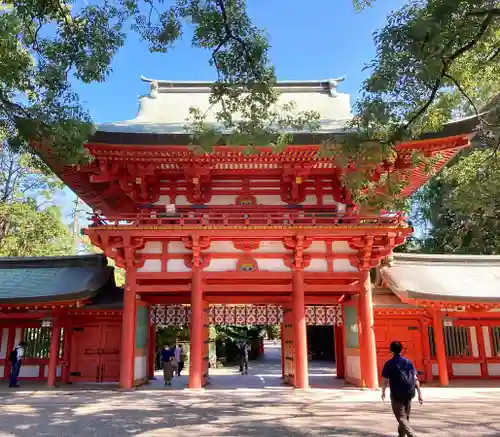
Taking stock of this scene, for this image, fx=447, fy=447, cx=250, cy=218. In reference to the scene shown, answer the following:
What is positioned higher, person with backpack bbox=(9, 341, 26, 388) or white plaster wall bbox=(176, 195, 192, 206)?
white plaster wall bbox=(176, 195, 192, 206)

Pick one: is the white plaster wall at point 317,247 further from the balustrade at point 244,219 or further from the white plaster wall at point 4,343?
the white plaster wall at point 4,343

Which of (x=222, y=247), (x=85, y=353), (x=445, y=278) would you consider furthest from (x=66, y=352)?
(x=445, y=278)

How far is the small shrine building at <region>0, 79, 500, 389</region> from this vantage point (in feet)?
38.6

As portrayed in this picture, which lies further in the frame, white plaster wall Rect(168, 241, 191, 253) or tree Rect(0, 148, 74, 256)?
tree Rect(0, 148, 74, 256)

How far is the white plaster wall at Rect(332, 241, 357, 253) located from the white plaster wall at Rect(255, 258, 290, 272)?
1.48 metres

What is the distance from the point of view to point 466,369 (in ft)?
47.0

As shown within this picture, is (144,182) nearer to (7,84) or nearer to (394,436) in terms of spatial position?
(7,84)

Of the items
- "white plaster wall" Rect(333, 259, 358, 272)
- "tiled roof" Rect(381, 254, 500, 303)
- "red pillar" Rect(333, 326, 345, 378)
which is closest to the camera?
"white plaster wall" Rect(333, 259, 358, 272)

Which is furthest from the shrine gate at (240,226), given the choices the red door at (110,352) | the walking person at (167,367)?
the red door at (110,352)

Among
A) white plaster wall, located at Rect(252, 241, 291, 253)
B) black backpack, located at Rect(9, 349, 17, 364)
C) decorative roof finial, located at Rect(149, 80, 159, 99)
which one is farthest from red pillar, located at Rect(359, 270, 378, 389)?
decorative roof finial, located at Rect(149, 80, 159, 99)

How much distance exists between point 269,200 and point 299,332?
3.90m

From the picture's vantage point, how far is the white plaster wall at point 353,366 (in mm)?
12461

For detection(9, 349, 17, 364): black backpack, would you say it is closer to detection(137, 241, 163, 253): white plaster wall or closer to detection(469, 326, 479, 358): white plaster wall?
detection(137, 241, 163, 253): white plaster wall

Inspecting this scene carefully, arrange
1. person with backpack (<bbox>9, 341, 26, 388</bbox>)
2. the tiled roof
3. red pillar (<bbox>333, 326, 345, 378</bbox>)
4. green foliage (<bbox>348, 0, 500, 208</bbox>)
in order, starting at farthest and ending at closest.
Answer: red pillar (<bbox>333, 326, 345, 378</bbox>), person with backpack (<bbox>9, 341, 26, 388</bbox>), the tiled roof, green foliage (<bbox>348, 0, 500, 208</bbox>)
